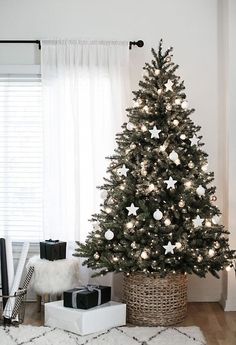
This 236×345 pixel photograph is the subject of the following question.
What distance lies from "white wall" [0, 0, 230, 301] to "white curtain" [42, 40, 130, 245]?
0.20 metres

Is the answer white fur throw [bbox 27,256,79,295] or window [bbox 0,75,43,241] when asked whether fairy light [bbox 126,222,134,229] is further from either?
window [bbox 0,75,43,241]

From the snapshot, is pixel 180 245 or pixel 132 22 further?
pixel 132 22

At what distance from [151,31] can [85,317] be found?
8.96ft

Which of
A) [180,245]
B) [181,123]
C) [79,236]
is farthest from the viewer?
[79,236]

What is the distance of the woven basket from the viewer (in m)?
4.29

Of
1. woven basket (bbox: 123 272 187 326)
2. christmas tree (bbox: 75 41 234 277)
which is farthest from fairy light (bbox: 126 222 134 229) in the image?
woven basket (bbox: 123 272 187 326)

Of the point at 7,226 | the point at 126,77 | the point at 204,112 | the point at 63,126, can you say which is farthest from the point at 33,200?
the point at 204,112

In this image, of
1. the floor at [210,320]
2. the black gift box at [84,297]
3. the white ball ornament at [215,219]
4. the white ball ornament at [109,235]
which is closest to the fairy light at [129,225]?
the white ball ornament at [109,235]

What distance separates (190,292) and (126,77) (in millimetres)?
2106

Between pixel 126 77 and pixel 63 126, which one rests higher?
pixel 126 77

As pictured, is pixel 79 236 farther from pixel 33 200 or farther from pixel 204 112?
pixel 204 112

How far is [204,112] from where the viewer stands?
519 centimetres

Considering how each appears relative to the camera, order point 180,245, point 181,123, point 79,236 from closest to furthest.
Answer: point 180,245 < point 181,123 < point 79,236

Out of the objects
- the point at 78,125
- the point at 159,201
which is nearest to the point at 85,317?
the point at 159,201
